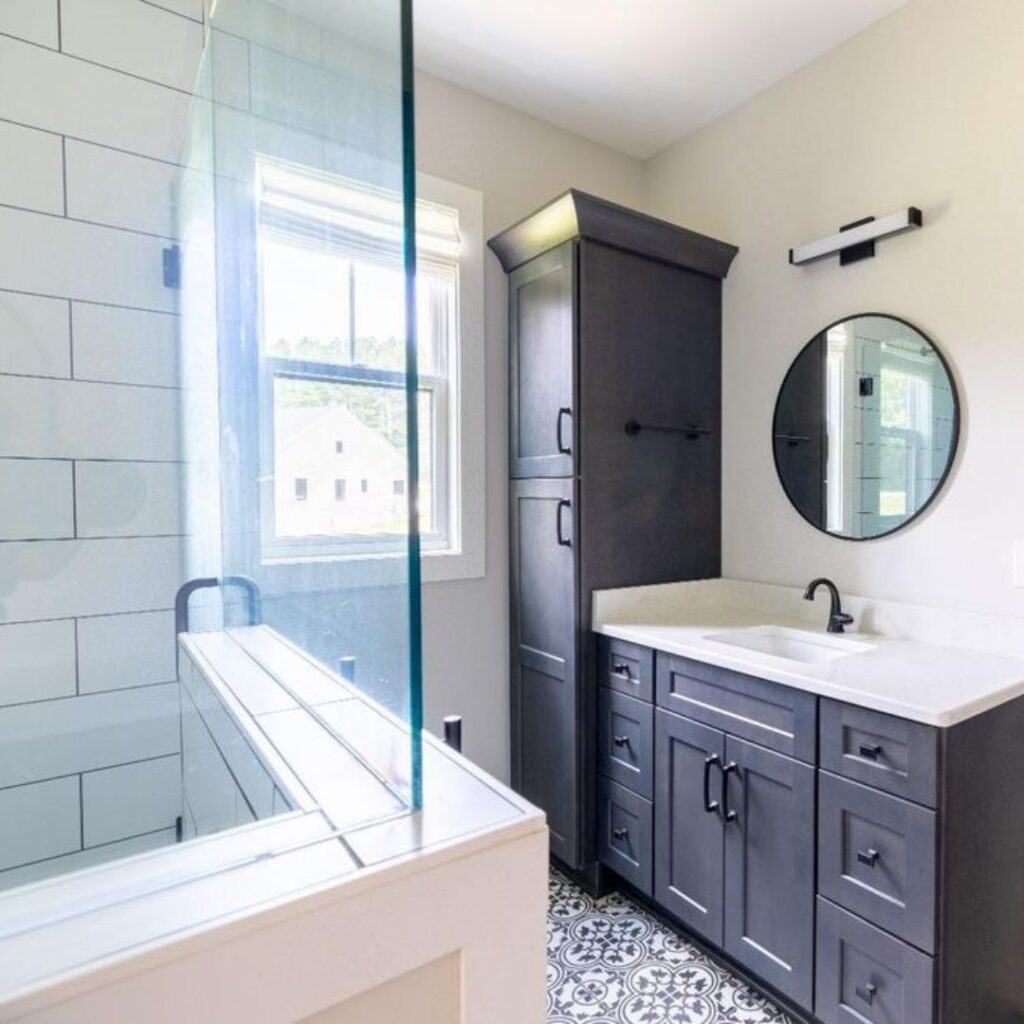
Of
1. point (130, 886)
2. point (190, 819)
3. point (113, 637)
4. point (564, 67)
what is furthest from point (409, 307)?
point (564, 67)

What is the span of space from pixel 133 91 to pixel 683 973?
9.30 ft

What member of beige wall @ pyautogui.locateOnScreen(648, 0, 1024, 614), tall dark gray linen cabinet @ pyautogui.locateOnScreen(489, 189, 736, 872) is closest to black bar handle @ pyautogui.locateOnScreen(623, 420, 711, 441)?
tall dark gray linen cabinet @ pyautogui.locateOnScreen(489, 189, 736, 872)

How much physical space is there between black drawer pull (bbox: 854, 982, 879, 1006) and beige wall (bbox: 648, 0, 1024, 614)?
3.24ft

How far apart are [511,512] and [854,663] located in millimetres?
1237

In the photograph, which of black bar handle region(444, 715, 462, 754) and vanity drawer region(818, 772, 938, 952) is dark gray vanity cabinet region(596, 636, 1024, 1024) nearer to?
vanity drawer region(818, 772, 938, 952)

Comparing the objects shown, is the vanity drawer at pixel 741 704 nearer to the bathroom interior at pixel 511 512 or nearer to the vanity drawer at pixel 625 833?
the bathroom interior at pixel 511 512

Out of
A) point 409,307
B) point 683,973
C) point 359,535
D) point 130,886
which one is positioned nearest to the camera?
point 130,886

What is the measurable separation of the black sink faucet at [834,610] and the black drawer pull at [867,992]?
0.92 m

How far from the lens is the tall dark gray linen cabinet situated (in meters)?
2.11

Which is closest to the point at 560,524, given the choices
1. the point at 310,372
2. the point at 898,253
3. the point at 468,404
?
the point at 468,404

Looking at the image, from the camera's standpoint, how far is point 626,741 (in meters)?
2.04

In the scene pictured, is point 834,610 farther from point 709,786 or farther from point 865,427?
point 709,786

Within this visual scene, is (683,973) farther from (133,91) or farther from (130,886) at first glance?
(133,91)

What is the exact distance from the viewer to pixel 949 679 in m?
1.50
